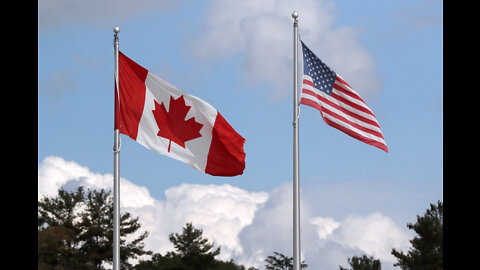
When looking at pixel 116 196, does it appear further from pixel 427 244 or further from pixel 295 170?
pixel 427 244

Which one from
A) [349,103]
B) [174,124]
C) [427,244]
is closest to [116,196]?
[174,124]

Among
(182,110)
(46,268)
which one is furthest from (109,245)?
(182,110)

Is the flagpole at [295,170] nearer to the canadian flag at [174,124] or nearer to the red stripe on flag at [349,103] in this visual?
the red stripe on flag at [349,103]

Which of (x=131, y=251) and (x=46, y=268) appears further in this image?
(x=131, y=251)

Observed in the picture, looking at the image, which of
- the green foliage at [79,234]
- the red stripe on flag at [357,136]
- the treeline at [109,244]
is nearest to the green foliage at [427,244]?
the treeline at [109,244]

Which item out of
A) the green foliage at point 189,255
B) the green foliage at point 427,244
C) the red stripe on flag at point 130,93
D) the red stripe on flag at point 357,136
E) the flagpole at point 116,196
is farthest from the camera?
the green foliage at point 189,255

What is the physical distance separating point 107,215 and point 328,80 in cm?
6000

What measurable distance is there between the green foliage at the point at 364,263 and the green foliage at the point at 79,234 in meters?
19.5

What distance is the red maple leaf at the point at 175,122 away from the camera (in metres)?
16.4

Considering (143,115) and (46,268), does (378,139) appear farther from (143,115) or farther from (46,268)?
(46,268)

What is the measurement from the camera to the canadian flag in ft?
53.4

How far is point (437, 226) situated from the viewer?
6238 centimetres
